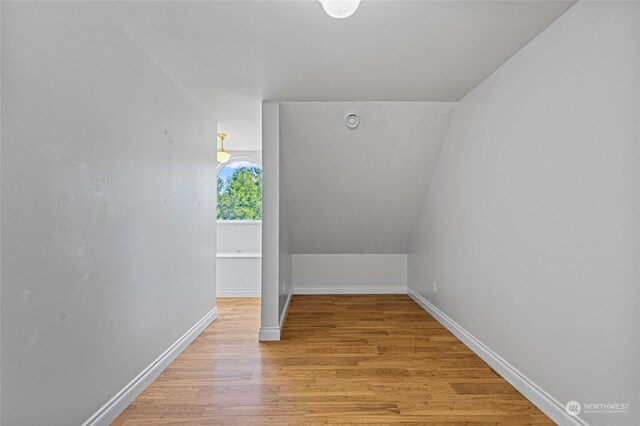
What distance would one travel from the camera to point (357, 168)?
4090 mm

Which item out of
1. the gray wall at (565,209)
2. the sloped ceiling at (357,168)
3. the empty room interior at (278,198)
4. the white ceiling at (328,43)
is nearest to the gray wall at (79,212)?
the empty room interior at (278,198)

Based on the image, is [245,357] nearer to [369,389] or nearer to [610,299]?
[369,389]

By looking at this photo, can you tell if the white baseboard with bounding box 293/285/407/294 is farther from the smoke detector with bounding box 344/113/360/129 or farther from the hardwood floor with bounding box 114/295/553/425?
the smoke detector with bounding box 344/113/360/129

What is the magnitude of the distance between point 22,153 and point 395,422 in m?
2.25

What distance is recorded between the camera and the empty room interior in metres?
1.56

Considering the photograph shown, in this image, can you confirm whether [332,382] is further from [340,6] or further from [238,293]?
[238,293]

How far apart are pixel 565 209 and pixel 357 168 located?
2.39 meters

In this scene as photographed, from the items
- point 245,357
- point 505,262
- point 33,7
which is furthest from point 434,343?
point 33,7

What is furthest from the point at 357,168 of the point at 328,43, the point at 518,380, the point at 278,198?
the point at 518,380

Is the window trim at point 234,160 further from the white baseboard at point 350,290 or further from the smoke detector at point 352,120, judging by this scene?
the smoke detector at point 352,120

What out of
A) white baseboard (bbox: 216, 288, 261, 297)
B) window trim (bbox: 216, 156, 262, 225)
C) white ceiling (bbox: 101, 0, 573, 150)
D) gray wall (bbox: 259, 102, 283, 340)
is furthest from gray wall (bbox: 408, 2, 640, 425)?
window trim (bbox: 216, 156, 262, 225)

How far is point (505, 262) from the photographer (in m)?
2.54

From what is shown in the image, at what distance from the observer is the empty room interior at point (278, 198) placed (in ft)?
5.11

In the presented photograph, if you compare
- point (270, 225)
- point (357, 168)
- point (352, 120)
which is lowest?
point (270, 225)
